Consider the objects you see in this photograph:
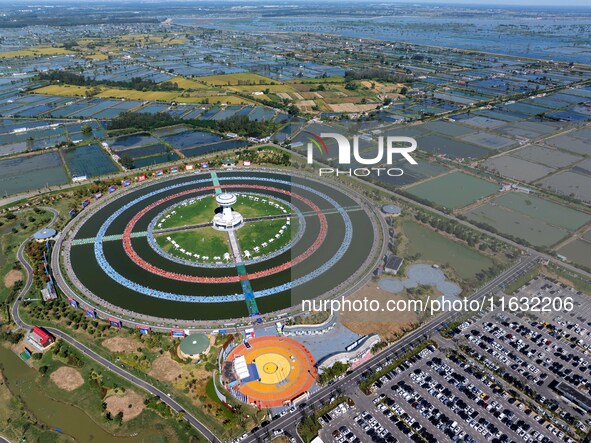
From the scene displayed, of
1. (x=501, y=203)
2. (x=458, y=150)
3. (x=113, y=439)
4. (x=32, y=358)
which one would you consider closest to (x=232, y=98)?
(x=458, y=150)

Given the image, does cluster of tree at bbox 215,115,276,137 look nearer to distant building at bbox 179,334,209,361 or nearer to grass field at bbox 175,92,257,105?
grass field at bbox 175,92,257,105

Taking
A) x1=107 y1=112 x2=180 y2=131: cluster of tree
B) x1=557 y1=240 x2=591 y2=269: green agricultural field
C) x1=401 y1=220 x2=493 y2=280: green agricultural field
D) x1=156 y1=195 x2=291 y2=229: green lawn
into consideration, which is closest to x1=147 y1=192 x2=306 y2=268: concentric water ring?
x1=156 y1=195 x2=291 y2=229: green lawn

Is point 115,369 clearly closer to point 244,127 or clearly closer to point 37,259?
point 37,259

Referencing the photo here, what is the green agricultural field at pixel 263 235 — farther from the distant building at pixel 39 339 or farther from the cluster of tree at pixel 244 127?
the cluster of tree at pixel 244 127

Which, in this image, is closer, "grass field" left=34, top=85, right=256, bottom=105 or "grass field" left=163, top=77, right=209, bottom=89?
"grass field" left=34, top=85, right=256, bottom=105

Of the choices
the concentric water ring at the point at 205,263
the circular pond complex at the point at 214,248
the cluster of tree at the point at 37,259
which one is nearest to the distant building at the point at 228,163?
the circular pond complex at the point at 214,248

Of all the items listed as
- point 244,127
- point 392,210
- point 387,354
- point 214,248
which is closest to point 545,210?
point 392,210
